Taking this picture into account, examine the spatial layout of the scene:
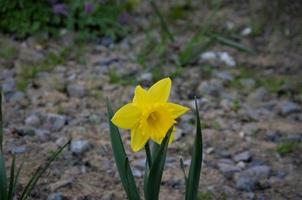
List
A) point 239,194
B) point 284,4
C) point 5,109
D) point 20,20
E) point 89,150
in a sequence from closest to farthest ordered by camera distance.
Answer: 1. point 239,194
2. point 89,150
3. point 5,109
4. point 20,20
5. point 284,4

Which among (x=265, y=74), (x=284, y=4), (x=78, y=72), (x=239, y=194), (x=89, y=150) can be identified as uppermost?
(x=284, y=4)

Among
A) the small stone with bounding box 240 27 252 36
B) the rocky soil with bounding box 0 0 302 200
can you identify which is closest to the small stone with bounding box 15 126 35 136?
the rocky soil with bounding box 0 0 302 200

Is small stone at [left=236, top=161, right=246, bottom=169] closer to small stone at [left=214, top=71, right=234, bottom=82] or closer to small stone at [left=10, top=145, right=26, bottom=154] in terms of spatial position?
small stone at [left=214, top=71, right=234, bottom=82]

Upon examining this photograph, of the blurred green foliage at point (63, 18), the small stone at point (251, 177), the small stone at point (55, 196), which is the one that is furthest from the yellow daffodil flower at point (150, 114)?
the blurred green foliage at point (63, 18)

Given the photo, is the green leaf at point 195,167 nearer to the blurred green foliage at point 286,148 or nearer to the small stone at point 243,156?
the small stone at point 243,156

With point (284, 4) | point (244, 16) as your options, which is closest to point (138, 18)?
point (244, 16)

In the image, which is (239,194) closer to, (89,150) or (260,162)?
(260,162)
